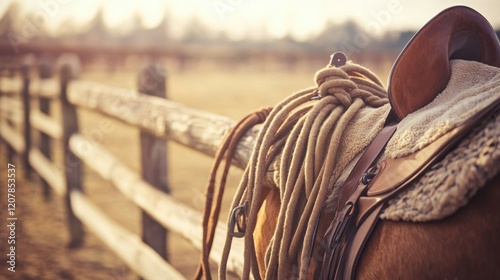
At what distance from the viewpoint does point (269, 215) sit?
1232mm

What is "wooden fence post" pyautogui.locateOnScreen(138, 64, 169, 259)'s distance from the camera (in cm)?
269

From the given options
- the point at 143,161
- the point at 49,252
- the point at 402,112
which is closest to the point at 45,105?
the point at 49,252

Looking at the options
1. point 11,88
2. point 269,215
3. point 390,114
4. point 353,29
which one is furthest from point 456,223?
point 353,29

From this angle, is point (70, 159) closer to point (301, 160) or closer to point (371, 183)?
point (301, 160)

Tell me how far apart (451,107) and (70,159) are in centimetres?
382

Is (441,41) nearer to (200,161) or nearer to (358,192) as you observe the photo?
(358,192)

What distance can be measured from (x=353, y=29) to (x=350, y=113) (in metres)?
59.8

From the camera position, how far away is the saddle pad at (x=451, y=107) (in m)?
0.84

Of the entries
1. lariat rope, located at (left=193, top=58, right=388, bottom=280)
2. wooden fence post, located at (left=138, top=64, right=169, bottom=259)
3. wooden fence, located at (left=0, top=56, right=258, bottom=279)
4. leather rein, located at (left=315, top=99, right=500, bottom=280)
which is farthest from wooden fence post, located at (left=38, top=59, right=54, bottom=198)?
leather rein, located at (left=315, top=99, right=500, bottom=280)

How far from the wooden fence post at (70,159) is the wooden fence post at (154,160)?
5.24ft

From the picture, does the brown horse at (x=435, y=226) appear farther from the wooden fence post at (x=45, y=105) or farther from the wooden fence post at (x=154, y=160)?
the wooden fence post at (x=45, y=105)

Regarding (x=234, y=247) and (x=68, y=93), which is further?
(x=68, y=93)

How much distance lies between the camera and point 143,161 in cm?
280

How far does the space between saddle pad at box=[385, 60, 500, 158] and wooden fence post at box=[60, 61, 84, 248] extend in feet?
11.9
